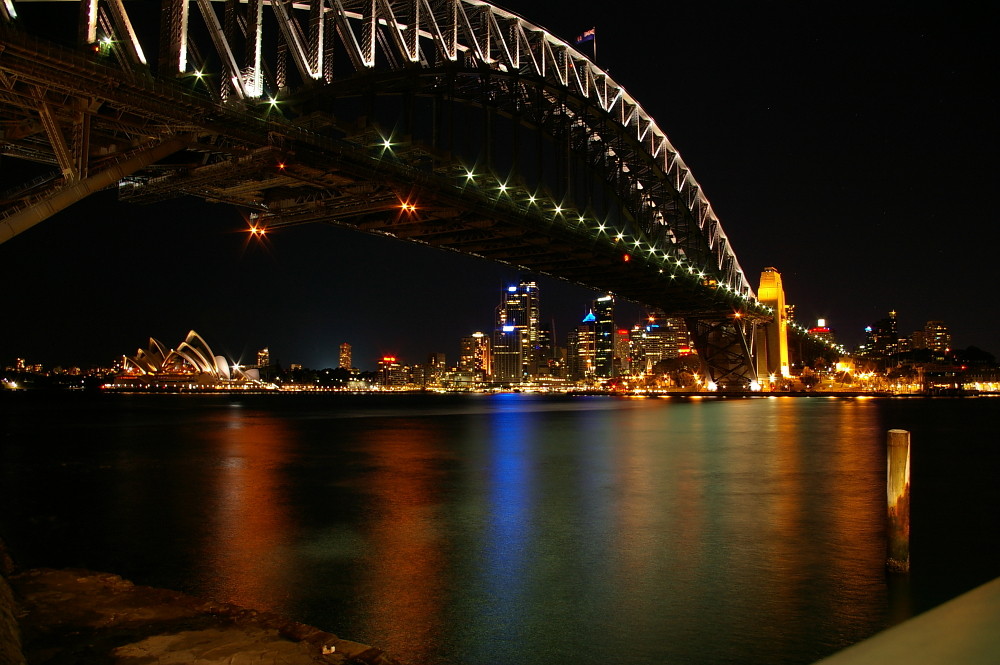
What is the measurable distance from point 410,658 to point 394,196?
78.9 ft

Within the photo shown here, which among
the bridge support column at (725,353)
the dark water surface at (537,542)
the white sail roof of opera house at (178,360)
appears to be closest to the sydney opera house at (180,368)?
the white sail roof of opera house at (178,360)

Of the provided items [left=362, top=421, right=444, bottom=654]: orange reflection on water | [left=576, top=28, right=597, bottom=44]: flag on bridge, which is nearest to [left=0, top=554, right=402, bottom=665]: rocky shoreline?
[left=362, top=421, right=444, bottom=654]: orange reflection on water

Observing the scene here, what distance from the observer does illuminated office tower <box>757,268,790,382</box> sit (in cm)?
8238

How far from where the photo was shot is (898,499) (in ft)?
28.1

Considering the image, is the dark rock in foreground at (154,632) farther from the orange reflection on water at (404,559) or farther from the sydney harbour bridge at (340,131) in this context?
the sydney harbour bridge at (340,131)

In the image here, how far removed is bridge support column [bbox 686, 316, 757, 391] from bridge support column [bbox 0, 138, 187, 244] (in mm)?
60851

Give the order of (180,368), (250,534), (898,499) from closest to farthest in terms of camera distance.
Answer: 1. (898,499)
2. (250,534)
3. (180,368)

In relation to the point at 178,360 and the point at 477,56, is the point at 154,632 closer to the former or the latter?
the point at 477,56

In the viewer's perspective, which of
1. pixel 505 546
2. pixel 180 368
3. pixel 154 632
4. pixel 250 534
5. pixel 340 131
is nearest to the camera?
pixel 154 632

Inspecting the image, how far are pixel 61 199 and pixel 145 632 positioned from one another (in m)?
13.1

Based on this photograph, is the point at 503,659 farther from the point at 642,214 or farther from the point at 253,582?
the point at 642,214

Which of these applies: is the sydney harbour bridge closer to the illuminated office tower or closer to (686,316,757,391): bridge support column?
(686,316,757,391): bridge support column

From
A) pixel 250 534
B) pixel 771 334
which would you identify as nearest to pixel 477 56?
pixel 250 534

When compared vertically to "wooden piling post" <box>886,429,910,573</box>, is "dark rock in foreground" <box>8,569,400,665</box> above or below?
below
